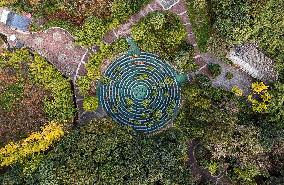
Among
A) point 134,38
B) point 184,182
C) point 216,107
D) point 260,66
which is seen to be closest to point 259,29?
point 260,66

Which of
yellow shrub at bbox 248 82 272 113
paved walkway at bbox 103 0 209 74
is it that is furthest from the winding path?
yellow shrub at bbox 248 82 272 113

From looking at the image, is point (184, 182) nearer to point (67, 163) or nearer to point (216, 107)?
point (216, 107)

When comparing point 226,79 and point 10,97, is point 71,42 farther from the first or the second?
point 226,79

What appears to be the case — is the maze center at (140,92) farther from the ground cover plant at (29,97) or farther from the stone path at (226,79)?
the stone path at (226,79)

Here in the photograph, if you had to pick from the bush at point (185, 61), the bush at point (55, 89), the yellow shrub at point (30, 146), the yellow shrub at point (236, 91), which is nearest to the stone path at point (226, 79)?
the yellow shrub at point (236, 91)

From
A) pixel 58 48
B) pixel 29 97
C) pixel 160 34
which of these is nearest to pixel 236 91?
pixel 160 34

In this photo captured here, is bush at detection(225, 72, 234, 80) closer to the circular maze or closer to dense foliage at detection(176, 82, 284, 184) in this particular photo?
dense foliage at detection(176, 82, 284, 184)
